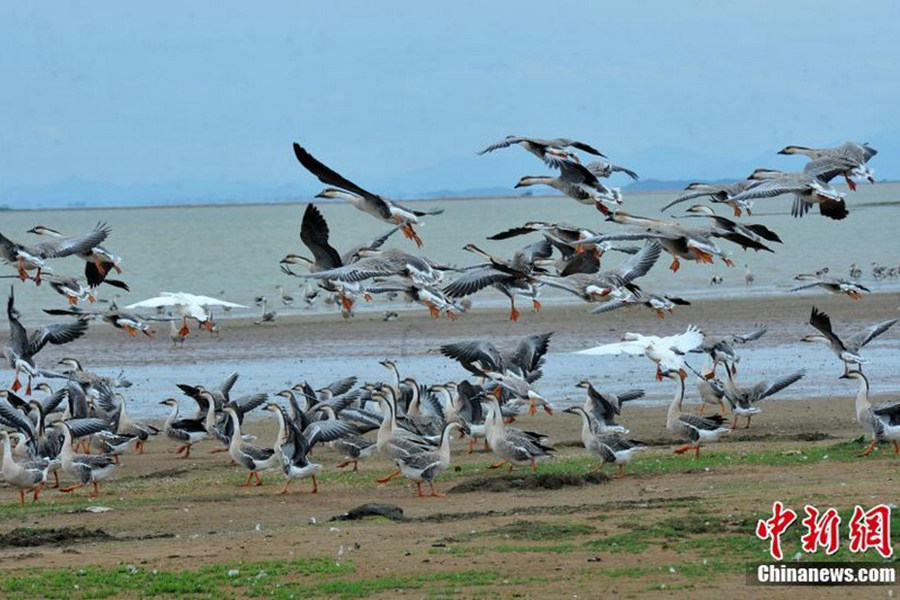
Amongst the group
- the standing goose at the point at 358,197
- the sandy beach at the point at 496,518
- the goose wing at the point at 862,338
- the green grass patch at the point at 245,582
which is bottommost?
the green grass patch at the point at 245,582

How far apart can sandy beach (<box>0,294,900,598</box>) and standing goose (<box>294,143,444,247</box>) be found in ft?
10.2

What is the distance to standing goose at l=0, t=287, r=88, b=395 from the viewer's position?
74.0 feet

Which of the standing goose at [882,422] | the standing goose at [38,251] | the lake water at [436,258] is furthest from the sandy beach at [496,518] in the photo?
the lake water at [436,258]

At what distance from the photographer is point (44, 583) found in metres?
11.1

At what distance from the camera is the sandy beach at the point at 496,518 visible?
10.7 metres

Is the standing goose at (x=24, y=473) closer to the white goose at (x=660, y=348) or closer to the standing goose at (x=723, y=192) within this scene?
the white goose at (x=660, y=348)

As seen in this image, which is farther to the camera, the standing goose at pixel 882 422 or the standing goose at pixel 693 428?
the standing goose at pixel 693 428

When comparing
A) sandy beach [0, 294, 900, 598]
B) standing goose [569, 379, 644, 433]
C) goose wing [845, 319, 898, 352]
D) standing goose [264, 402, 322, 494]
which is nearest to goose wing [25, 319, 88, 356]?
sandy beach [0, 294, 900, 598]

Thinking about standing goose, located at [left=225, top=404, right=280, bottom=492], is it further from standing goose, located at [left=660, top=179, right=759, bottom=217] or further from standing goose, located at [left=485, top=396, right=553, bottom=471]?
standing goose, located at [left=660, top=179, right=759, bottom=217]

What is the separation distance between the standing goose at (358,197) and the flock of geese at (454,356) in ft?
0.09

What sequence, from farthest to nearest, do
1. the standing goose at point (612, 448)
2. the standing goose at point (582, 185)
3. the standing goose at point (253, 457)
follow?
the standing goose at point (582, 185) → the standing goose at point (253, 457) → the standing goose at point (612, 448)

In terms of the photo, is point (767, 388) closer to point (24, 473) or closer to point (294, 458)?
point (294, 458)

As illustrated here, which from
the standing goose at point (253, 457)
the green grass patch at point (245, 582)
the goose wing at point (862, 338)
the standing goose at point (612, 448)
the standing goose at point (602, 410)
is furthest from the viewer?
the goose wing at point (862, 338)

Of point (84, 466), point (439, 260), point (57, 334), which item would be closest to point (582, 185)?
point (84, 466)
